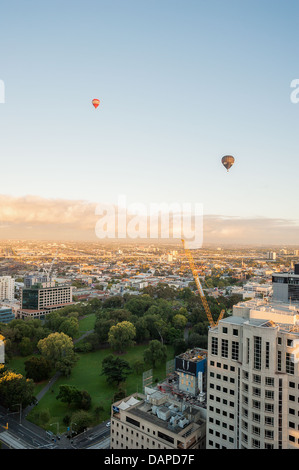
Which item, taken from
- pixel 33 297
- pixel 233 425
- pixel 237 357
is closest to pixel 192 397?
pixel 233 425

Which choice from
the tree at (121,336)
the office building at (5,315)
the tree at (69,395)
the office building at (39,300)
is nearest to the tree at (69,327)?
the tree at (121,336)

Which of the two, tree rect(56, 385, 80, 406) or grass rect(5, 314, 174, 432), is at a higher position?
tree rect(56, 385, 80, 406)

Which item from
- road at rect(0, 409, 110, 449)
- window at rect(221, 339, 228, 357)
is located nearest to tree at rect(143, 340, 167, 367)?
road at rect(0, 409, 110, 449)

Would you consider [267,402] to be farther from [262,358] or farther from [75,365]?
[75,365]

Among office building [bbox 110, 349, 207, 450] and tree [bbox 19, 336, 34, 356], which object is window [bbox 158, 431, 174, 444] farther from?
A: tree [bbox 19, 336, 34, 356]

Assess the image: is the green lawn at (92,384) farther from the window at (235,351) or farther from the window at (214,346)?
the window at (235,351)
